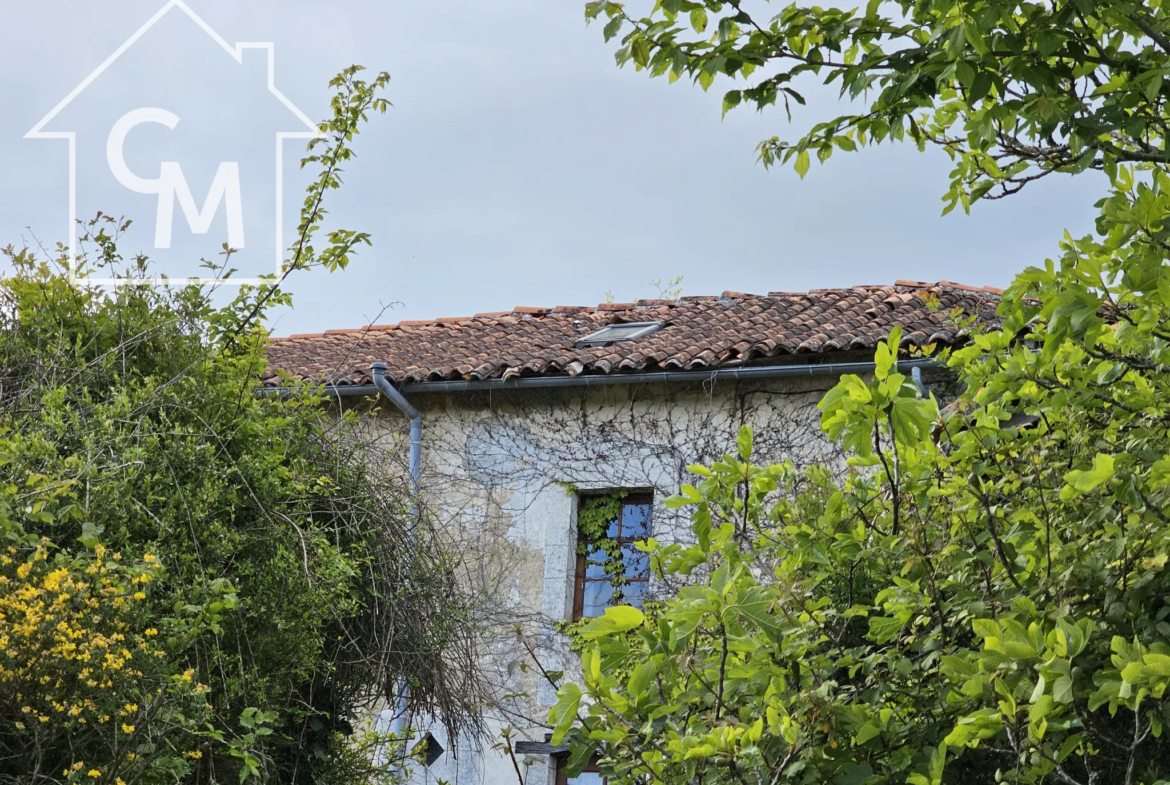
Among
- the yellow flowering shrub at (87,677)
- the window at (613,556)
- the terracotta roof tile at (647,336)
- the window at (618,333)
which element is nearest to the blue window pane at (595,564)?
the window at (613,556)

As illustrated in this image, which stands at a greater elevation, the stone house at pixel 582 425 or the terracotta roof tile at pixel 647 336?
the terracotta roof tile at pixel 647 336

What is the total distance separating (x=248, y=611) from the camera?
5105mm

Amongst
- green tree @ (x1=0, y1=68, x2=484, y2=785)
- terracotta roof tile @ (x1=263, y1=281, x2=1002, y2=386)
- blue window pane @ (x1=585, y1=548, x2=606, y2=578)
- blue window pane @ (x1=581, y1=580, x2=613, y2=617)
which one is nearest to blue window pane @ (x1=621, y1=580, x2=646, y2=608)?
blue window pane @ (x1=581, y1=580, x2=613, y2=617)

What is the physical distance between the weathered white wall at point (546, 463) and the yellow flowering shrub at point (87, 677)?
211 inches

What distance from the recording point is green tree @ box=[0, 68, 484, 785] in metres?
4.02

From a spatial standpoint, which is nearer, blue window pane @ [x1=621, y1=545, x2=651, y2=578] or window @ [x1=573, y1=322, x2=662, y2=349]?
blue window pane @ [x1=621, y1=545, x2=651, y2=578]

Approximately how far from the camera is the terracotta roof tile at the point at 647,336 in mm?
9867

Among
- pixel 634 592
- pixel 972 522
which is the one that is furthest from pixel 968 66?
pixel 634 592

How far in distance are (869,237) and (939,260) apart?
1496 millimetres

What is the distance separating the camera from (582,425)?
1054 cm

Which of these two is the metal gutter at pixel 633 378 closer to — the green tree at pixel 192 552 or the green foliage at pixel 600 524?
the green foliage at pixel 600 524

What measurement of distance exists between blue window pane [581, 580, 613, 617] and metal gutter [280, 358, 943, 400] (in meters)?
1.94

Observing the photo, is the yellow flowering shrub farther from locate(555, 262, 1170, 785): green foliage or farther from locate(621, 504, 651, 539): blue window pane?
locate(621, 504, 651, 539): blue window pane

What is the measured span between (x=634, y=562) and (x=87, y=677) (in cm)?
674
